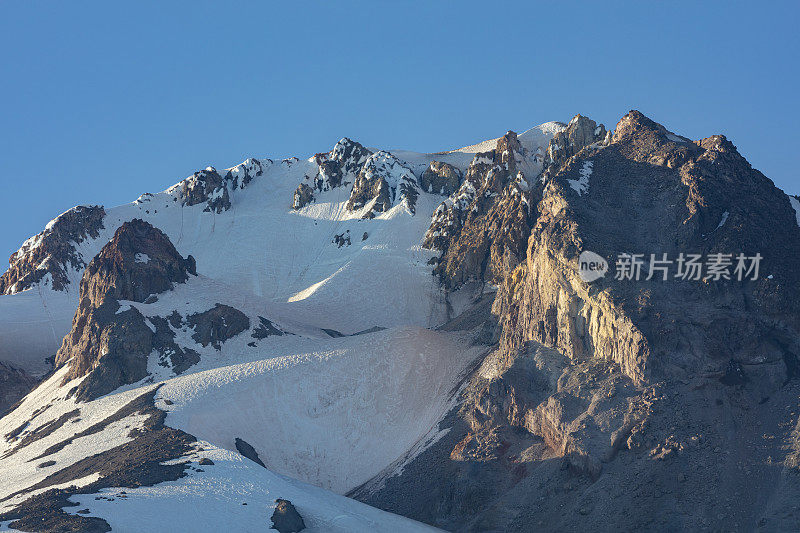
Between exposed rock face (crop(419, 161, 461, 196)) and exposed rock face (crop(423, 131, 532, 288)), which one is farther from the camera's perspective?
exposed rock face (crop(419, 161, 461, 196))

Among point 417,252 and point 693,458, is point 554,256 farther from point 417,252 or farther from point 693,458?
point 417,252

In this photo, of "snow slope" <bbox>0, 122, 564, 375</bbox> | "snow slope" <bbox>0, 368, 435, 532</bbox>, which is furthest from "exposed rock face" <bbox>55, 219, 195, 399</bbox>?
"snow slope" <bbox>0, 122, 564, 375</bbox>

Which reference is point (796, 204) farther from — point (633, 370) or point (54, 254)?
point (54, 254)

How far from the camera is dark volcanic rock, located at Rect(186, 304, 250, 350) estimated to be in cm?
12062

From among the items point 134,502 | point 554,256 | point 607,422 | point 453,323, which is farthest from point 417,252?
point 134,502

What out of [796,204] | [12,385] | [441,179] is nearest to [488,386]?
[796,204]

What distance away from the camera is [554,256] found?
91.4m

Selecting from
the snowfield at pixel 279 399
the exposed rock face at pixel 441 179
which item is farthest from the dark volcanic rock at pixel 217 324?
the exposed rock face at pixel 441 179

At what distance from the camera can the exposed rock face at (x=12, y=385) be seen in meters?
133

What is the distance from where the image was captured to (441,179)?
614 ft

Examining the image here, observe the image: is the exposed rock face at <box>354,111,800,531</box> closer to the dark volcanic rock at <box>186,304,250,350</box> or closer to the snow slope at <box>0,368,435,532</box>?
the snow slope at <box>0,368,435,532</box>

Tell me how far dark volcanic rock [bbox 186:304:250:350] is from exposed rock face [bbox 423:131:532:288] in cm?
3831

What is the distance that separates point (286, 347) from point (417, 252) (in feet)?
166

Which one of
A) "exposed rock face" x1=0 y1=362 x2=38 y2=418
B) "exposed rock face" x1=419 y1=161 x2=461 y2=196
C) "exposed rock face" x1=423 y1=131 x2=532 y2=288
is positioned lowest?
"exposed rock face" x1=0 y1=362 x2=38 y2=418
